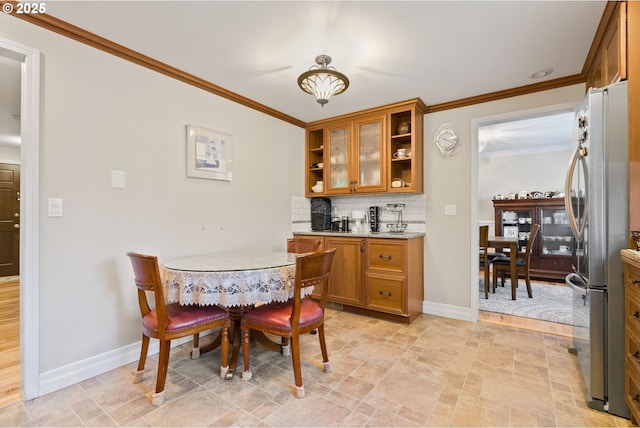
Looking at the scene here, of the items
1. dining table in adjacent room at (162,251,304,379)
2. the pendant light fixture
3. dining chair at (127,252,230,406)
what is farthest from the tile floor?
the pendant light fixture

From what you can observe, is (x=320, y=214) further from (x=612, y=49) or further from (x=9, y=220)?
(x=9, y=220)

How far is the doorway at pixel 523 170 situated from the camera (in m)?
3.15

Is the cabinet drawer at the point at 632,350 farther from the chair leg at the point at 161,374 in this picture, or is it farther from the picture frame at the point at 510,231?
the picture frame at the point at 510,231

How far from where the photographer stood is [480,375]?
2092mm

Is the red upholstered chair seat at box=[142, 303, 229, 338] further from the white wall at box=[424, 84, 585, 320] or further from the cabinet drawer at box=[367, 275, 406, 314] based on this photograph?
the white wall at box=[424, 84, 585, 320]

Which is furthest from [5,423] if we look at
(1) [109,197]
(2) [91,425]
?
(1) [109,197]

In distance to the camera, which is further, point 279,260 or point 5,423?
point 279,260

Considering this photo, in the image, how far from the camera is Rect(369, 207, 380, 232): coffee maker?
3.77 meters

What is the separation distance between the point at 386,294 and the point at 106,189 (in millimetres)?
2598

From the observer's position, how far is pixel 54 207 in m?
1.94

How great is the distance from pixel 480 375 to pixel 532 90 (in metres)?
2.54

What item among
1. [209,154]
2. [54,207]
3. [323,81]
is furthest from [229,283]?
[323,81]

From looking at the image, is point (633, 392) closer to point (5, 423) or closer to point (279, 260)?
point (279, 260)

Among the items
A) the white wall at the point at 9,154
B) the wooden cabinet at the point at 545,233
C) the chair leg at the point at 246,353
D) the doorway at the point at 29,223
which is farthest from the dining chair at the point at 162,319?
the white wall at the point at 9,154
